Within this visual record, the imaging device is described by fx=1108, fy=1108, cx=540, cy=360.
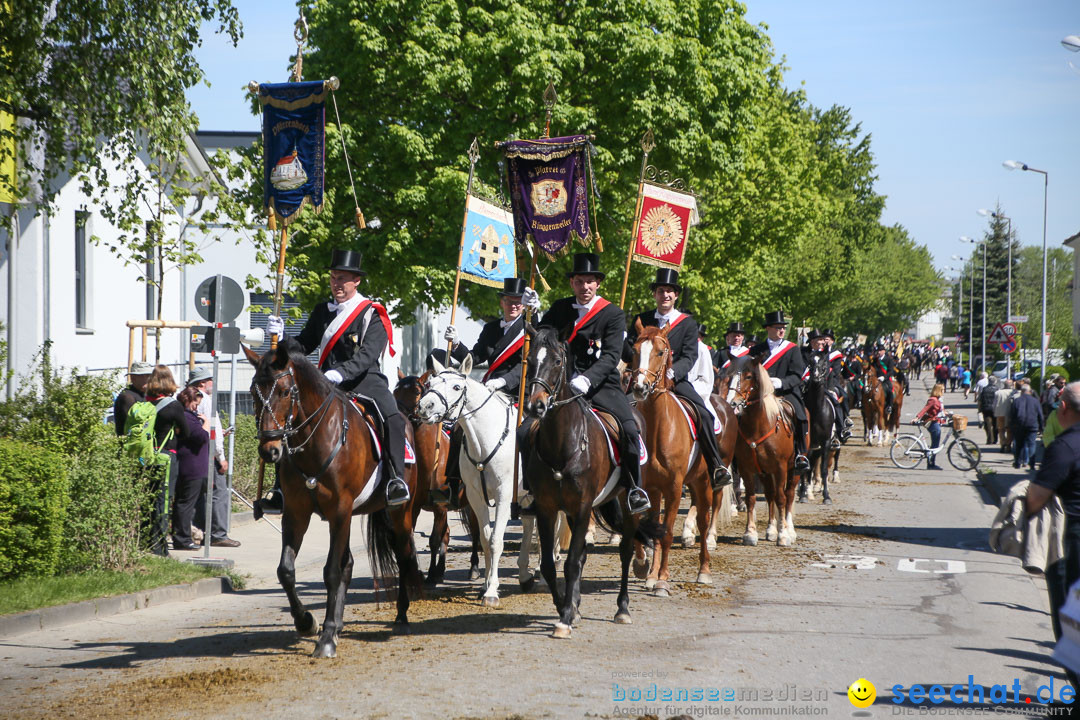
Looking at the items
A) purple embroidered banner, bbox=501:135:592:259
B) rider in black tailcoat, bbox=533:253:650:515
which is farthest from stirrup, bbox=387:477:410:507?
purple embroidered banner, bbox=501:135:592:259

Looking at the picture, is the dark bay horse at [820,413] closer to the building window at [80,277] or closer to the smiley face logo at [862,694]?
the smiley face logo at [862,694]

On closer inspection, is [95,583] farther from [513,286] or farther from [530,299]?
[513,286]

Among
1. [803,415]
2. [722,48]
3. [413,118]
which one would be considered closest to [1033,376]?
[722,48]

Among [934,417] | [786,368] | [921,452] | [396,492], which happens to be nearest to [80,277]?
[786,368]

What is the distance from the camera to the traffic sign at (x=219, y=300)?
12625 millimetres

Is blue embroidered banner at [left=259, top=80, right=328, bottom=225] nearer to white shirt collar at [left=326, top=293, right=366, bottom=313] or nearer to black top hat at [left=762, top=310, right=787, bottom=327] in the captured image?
white shirt collar at [left=326, top=293, right=366, bottom=313]

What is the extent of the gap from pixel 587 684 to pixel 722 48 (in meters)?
24.2

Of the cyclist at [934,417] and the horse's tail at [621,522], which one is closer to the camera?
the horse's tail at [621,522]

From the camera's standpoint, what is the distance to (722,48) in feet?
94.5

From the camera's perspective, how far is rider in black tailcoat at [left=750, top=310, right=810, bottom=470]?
1535 cm

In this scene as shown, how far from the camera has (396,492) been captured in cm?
902

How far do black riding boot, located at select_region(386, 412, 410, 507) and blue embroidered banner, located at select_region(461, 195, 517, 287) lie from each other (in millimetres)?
4622

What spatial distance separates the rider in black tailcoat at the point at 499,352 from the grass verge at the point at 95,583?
2765mm

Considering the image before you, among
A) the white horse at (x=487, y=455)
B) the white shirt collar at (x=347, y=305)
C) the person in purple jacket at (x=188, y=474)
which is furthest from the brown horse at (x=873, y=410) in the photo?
the white shirt collar at (x=347, y=305)
